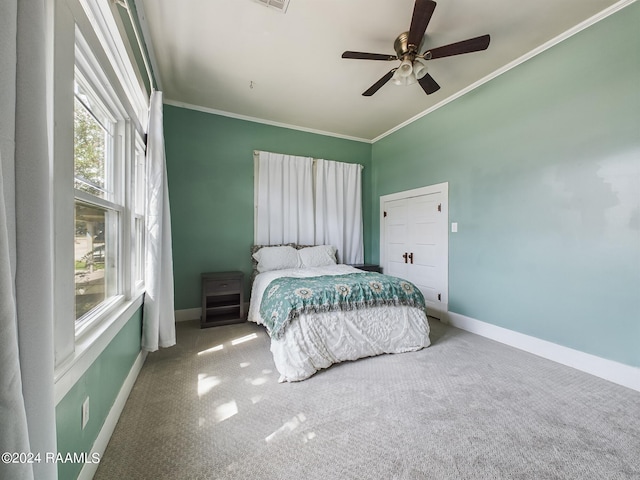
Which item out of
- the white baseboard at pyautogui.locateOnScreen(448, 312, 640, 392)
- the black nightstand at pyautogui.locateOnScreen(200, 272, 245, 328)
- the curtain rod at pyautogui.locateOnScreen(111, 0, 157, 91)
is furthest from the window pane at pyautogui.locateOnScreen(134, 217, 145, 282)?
the white baseboard at pyautogui.locateOnScreen(448, 312, 640, 392)

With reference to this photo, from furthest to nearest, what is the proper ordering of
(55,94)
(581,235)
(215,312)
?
(215,312) < (581,235) < (55,94)

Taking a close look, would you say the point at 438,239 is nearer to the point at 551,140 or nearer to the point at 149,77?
the point at 551,140

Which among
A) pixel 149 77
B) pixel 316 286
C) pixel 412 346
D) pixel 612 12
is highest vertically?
pixel 612 12

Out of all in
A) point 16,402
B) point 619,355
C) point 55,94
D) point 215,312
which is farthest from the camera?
point 215,312

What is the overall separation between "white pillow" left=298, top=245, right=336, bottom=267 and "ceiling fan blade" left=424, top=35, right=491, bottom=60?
8.47 ft

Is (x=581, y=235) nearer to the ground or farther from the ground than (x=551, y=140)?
nearer to the ground

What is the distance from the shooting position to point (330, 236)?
13.9ft

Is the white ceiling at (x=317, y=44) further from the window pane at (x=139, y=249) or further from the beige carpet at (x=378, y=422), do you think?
the beige carpet at (x=378, y=422)

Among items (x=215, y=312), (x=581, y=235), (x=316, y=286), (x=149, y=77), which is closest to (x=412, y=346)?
(x=316, y=286)

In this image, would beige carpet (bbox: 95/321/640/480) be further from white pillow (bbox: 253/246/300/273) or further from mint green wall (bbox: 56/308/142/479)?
white pillow (bbox: 253/246/300/273)

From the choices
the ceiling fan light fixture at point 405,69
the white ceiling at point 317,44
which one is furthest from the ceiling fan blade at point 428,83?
the white ceiling at point 317,44

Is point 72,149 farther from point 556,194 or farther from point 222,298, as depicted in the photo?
point 556,194

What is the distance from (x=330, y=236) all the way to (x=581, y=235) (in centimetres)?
289

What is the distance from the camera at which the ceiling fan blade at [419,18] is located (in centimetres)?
162
